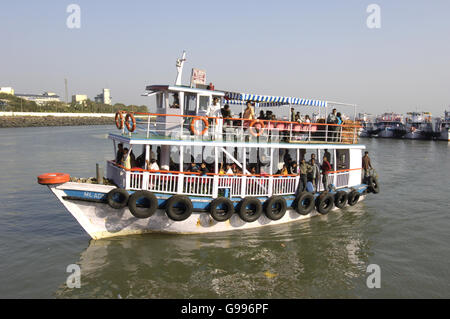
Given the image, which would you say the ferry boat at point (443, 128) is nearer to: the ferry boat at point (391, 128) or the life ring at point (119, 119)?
the ferry boat at point (391, 128)

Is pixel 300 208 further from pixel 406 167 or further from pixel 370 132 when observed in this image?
pixel 370 132

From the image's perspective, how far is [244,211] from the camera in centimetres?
1053

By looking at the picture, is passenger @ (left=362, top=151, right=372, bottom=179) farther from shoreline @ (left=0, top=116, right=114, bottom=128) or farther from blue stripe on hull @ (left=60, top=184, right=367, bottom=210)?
shoreline @ (left=0, top=116, right=114, bottom=128)

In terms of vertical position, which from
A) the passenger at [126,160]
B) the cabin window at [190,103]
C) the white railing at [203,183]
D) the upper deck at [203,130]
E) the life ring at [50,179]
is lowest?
the white railing at [203,183]

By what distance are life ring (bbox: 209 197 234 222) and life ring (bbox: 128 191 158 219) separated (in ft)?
5.51

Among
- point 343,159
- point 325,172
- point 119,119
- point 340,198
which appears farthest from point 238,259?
point 343,159

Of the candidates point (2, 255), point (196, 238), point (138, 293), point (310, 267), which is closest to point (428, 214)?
point (310, 267)

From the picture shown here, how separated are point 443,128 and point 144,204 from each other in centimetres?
8175

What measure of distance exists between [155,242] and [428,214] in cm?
1221

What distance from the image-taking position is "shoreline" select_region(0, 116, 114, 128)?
7712 centimetres

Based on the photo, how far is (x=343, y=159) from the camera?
14617 mm

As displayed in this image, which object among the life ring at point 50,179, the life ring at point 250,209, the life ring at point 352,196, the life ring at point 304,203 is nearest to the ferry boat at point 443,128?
the life ring at point 352,196

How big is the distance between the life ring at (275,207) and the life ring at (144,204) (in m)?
3.58

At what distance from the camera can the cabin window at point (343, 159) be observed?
47.3 feet
